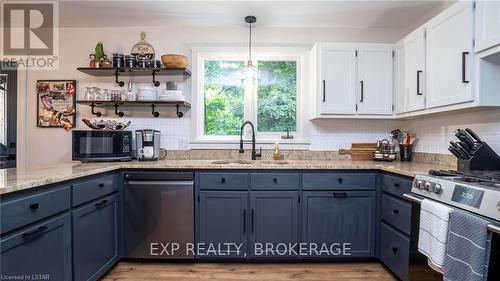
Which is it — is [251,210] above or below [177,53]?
below

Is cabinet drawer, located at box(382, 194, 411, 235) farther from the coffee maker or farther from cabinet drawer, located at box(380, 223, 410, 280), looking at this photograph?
the coffee maker

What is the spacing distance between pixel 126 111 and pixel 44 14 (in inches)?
47.3

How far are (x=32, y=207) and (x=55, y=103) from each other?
2058 mm

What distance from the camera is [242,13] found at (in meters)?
2.78

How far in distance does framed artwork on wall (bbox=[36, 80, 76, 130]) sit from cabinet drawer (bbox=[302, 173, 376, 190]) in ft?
8.54

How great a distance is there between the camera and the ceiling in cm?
260

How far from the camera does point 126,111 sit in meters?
3.12

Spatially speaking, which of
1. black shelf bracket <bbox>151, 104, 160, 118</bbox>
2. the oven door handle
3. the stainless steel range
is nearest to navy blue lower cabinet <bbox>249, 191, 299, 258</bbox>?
the oven door handle

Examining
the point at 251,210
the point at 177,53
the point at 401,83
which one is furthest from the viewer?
the point at 177,53

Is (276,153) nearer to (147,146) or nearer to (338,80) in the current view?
(338,80)

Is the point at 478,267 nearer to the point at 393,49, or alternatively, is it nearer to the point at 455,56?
the point at 455,56

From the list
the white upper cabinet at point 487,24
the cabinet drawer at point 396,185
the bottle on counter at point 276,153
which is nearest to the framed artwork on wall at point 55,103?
Result: the bottle on counter at point 276,153

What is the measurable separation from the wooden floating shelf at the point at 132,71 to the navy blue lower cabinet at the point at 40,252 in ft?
5.44

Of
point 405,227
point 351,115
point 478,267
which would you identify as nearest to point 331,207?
point 405,227
